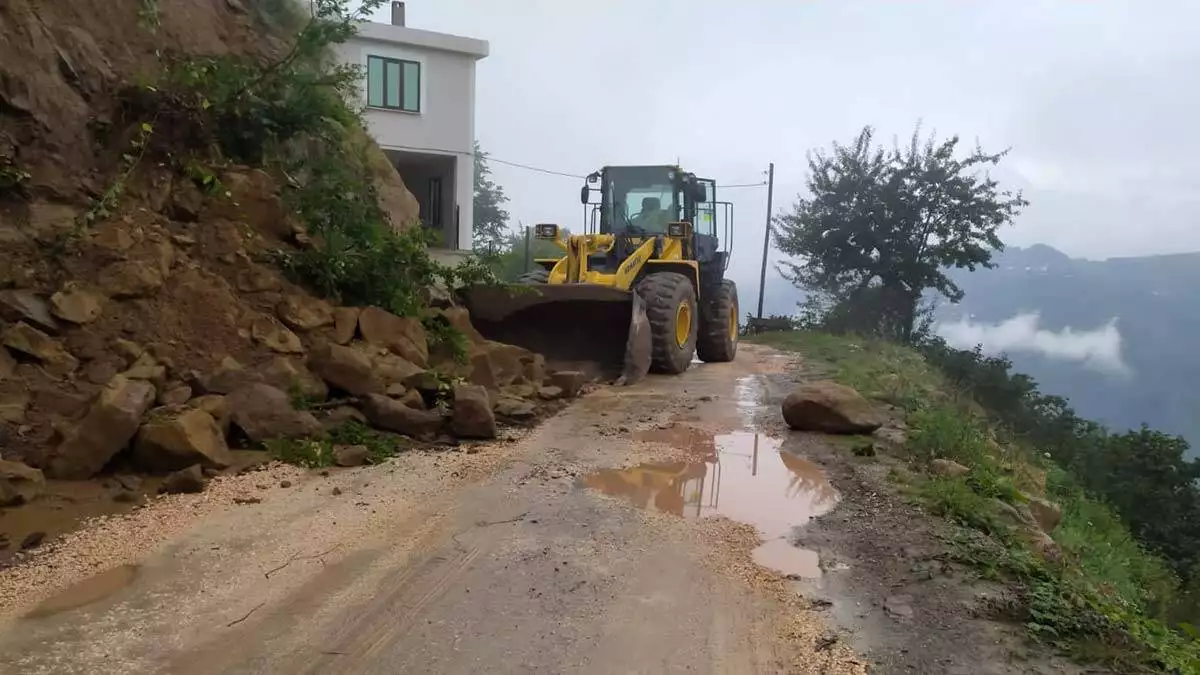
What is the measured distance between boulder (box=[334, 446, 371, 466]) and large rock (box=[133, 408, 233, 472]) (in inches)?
31.8

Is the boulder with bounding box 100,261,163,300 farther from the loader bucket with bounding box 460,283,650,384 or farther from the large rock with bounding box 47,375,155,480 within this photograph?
the loader bucket with bounding box 460,283,650,384

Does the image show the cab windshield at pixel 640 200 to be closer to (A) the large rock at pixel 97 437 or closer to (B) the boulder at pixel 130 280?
(B) the boulder at pixel 130 280

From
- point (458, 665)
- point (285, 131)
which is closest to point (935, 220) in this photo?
point (285, 131)

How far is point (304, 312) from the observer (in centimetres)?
823

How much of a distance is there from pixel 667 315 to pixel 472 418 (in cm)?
480

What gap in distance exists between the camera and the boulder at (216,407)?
21.4 feet

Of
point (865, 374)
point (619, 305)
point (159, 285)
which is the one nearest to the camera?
point (159, 285)

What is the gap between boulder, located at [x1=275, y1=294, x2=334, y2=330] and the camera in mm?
8094

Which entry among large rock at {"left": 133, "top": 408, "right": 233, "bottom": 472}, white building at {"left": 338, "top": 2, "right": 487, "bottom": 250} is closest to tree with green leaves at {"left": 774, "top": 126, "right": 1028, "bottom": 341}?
white building at {"left": 338, "top": 2, "right": 487, "bottom": 250}

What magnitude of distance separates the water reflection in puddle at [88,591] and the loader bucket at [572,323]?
7178mm

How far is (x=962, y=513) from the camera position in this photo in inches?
227

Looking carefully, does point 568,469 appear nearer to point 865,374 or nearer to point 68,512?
point 68,512

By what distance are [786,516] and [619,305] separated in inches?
234

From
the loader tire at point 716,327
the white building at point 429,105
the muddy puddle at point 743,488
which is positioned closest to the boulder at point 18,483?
the muddy puddle at point 743,488
